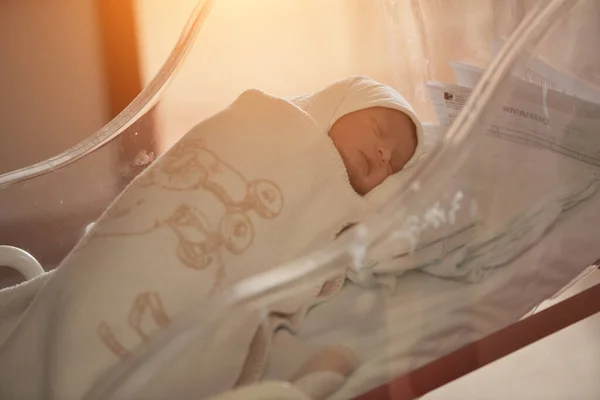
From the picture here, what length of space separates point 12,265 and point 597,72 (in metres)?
0.83

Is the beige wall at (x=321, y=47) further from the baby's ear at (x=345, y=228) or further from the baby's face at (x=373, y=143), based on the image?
the baby's ear at (x=345, y=228)

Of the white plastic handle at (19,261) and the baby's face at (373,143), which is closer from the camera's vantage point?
the baby's face at (373,143)

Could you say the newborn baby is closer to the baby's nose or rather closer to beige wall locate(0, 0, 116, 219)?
Answer: the baby's nose

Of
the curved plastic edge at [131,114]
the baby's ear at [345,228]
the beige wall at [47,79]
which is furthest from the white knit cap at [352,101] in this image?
the beige wall at [47,79]

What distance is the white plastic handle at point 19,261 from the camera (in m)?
0.91

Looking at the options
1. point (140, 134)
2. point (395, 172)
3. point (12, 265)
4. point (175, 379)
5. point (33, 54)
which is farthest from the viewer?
point (33, 54)

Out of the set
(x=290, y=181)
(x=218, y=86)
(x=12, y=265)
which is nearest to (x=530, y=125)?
(x=290, y=181)

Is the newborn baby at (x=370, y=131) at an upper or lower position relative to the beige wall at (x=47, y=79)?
lower

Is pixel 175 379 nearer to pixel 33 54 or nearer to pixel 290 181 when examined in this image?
pixel 290 181

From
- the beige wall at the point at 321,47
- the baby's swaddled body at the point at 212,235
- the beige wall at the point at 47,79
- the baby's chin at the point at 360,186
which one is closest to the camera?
the baby's swaddled body at the point at 212,235

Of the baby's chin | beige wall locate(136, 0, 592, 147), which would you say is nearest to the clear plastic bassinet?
beige wall locate(136, 0, 592, 147)

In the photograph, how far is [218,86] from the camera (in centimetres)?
112

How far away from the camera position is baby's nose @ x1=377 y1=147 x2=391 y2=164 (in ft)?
2.60

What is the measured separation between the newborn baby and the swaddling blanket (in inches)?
1.6
